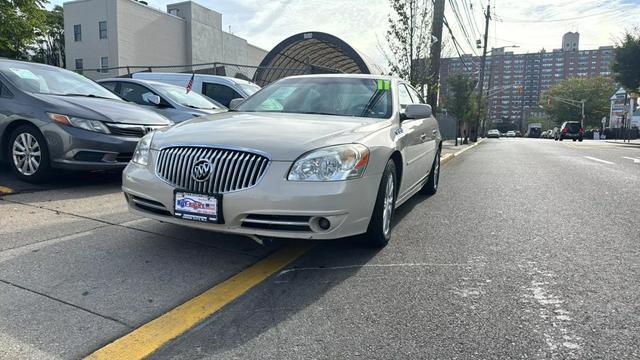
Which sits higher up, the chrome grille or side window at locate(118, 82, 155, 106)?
side window at locate(118, 82, 155, 106)

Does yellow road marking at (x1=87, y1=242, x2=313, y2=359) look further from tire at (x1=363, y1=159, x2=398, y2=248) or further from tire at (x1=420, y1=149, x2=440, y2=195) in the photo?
tire at (x1=420, y1=149, x2=440, y2=195)

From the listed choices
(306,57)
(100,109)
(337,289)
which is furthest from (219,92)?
(306,57)

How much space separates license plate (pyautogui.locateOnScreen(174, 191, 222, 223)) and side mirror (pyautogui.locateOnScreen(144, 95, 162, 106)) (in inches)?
193

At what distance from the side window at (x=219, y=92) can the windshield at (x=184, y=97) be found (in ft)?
7.02

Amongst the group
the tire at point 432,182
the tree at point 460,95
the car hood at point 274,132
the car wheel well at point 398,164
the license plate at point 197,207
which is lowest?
the tire at point 432,182

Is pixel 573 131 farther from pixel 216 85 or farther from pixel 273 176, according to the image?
pixel 273 176

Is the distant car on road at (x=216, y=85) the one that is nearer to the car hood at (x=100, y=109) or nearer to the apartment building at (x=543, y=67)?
the car hood at (x=100, y=109)

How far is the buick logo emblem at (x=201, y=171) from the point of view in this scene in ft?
11.3

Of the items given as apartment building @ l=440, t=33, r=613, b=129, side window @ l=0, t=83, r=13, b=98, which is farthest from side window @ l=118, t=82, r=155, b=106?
apartment building @ l=440, t=33, r=613, b=129

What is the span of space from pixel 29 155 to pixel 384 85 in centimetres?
421

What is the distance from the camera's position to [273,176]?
3.36 meters

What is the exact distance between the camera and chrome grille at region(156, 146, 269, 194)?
3.40 m

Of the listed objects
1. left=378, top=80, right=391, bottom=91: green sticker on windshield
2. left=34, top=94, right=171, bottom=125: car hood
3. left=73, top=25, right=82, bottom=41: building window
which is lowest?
left=34, top=94, right=171, bottom=125: car hood

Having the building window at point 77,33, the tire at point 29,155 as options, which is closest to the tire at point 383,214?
the tire at point 29,155
